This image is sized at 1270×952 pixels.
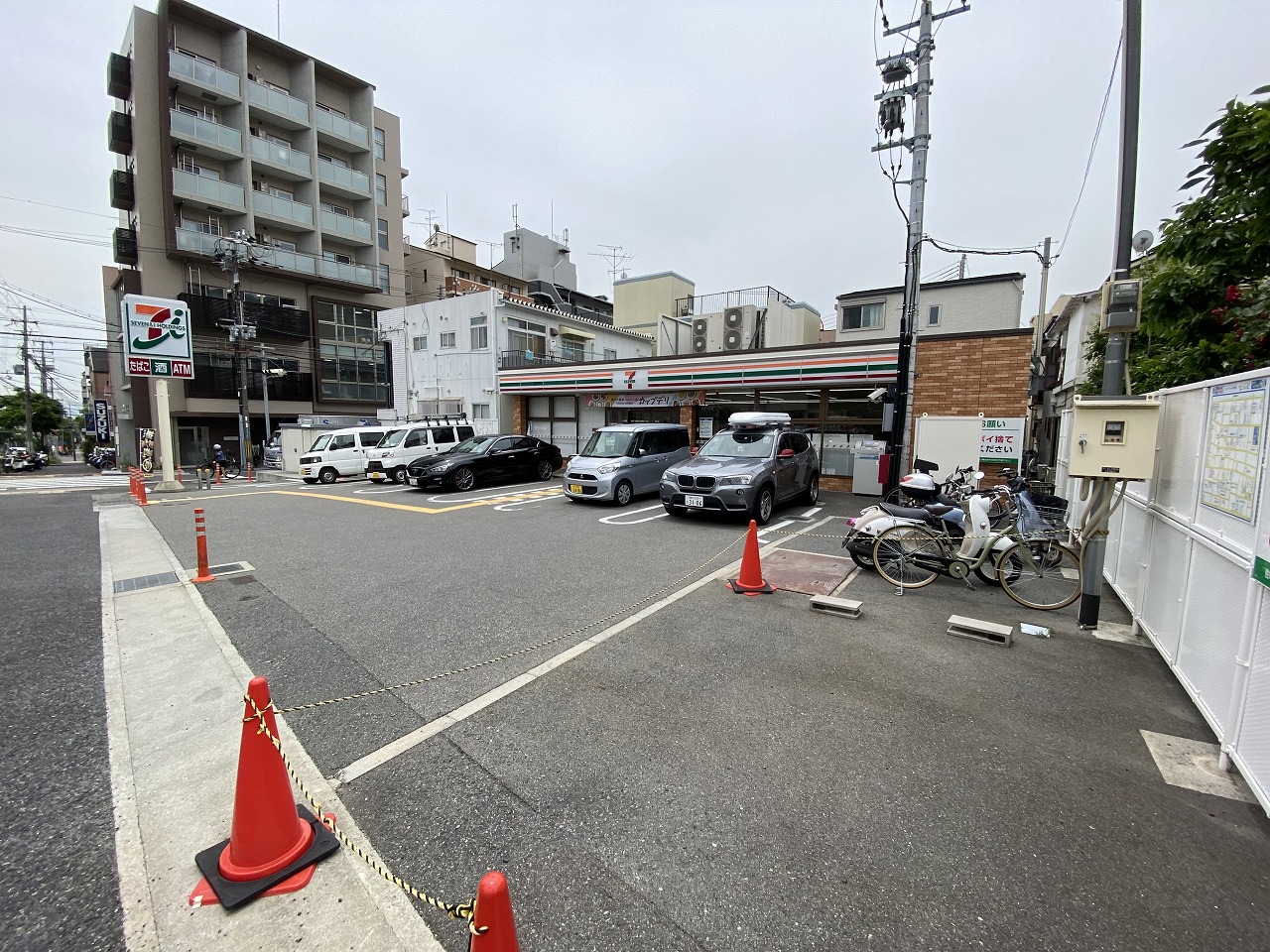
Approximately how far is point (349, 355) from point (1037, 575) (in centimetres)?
3530

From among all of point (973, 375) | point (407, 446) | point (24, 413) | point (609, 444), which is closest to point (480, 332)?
point (407, 446)

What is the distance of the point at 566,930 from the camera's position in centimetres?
190

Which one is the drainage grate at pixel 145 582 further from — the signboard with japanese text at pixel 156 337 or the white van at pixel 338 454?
the signboard with japanese text at pixel 156 337

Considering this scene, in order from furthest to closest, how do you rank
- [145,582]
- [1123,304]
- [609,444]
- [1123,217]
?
[609,444]
[145,582]
[1123,217]
[1123,304]

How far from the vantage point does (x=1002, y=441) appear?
11.3 metres

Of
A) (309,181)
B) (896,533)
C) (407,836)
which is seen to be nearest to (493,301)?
(309,181)

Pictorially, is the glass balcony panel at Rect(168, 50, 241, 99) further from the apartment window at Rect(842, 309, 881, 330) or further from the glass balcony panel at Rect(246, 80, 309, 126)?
the apartment window at Rect(842, 309, 881, 330)

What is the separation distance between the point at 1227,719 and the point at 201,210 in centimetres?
3752

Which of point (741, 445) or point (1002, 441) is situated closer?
point (741, 445)

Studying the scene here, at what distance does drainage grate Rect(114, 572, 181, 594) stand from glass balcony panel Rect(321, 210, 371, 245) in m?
31.2

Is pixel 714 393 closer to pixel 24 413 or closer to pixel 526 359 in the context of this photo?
→ pixel 526 359

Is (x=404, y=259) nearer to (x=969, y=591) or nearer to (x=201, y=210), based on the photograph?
(x=201, y=210)

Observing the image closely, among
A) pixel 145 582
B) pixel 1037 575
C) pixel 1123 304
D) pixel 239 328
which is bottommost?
pixel 145 582

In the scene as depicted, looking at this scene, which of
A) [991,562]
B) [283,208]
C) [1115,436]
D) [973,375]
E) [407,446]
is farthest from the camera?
[283,208]
